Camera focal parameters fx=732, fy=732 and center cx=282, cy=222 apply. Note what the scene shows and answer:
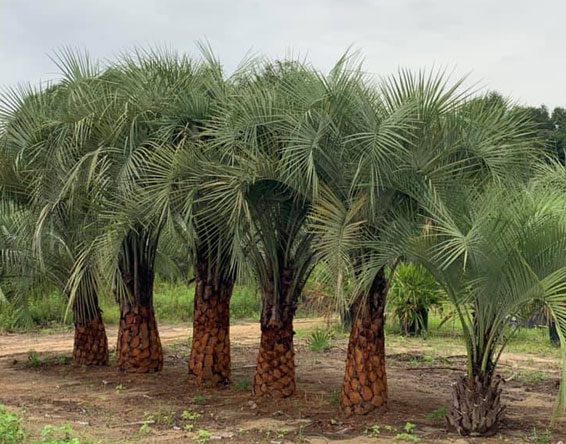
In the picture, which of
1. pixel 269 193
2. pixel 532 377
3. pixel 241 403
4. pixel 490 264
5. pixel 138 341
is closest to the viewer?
pixel 490 264

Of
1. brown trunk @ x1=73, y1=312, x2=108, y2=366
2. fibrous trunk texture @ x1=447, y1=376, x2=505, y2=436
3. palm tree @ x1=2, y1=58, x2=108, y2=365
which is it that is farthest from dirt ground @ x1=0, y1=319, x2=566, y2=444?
palm tree @ x1=2, y1=58, x2=108, y2=365

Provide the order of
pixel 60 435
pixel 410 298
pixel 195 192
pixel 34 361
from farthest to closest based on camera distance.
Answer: pixel 410 298 → pixel 34 361 → pixel 195 192 → pixel 60 435

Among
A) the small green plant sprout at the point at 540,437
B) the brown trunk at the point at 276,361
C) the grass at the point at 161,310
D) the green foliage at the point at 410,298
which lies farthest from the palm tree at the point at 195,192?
the green foliage at the point at 410,298

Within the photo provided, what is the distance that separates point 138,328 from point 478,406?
18.5 ft

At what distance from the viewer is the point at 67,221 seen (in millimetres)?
10297

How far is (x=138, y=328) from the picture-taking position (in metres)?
11.0

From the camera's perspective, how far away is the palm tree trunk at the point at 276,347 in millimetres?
8781

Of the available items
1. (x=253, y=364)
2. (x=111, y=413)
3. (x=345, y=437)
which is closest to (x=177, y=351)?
(x=253, y=364)

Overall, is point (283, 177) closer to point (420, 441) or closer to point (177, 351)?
point (420, 441)

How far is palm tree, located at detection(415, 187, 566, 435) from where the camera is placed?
6.35 meters

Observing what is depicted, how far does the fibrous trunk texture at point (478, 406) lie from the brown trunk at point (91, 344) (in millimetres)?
6739

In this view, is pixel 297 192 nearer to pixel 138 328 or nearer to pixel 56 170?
pixel 56 170

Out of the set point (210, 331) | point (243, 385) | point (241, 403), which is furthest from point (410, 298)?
point (241, 403)

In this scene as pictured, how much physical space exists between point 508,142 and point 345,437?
3.49 meters
